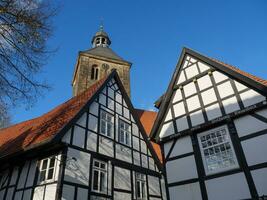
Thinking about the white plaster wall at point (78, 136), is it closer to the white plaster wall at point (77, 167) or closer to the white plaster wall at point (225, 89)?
the white plaster wall at point (77, 167)

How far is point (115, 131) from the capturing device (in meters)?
12.6

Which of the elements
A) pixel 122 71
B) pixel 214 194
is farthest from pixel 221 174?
pixel 122 71

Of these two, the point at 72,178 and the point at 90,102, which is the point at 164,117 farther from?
the point at 72,178

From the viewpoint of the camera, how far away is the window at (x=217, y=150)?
833 cm

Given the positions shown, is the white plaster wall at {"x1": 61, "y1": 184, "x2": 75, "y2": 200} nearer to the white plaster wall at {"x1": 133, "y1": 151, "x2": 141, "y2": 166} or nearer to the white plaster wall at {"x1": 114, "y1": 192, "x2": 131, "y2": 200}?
the white plaster wall at {"x1": 114, "y1": 192, "x2": 131, "y2": 200}

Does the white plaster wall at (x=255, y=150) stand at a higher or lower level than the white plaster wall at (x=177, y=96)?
lower

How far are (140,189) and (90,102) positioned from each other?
16.6ft

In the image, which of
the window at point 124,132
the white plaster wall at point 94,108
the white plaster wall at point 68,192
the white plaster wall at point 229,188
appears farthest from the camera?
the window at point 124,132

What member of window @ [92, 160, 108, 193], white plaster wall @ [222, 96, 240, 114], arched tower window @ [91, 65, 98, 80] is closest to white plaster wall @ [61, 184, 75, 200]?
window @ [92, 160, 108, 193]

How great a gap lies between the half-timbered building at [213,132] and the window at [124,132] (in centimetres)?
263

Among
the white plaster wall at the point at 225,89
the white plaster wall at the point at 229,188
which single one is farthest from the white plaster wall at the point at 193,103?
the white plaster wall at the point at 229,188

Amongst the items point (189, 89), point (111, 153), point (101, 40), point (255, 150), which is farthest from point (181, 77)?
point (101, 40)

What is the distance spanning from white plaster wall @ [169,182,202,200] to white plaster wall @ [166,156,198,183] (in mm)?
285

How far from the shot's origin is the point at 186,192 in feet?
29.0
